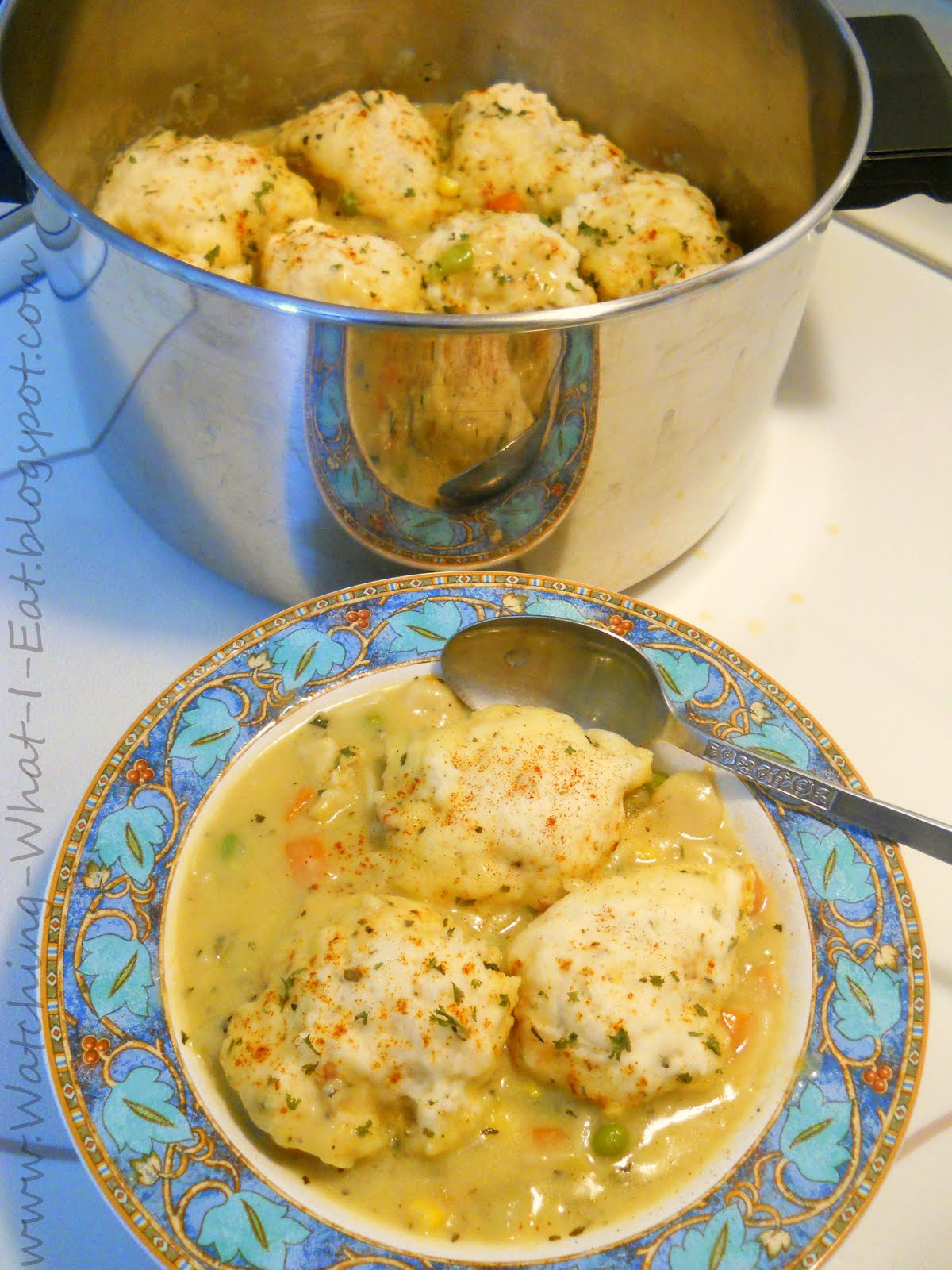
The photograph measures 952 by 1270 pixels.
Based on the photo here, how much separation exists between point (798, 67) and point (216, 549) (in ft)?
3.32

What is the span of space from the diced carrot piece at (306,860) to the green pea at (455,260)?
0.74 m

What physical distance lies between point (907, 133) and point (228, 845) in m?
1.14

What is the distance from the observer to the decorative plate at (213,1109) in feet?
2.68

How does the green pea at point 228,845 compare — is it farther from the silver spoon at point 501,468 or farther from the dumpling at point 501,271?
the dumpling at point 501,271

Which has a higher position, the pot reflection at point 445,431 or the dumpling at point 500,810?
the pot reflection at point 445,431

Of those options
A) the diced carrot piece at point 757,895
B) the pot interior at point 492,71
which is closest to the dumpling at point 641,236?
the pot interior at point 492,71

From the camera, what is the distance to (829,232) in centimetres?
203

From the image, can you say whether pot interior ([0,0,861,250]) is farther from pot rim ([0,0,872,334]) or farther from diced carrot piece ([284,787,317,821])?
diced carrot piece ([284,787,317,821])

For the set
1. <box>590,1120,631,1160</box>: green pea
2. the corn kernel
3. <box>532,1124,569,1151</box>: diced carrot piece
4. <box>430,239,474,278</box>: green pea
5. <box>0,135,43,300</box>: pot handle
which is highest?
<box>430,239,474,278</box>: green pea

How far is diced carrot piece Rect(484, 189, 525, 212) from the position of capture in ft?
5.40

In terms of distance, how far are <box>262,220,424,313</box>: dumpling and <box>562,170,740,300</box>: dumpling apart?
283 millimetres

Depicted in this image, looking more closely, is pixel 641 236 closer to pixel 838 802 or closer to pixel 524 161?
pixel 524 161

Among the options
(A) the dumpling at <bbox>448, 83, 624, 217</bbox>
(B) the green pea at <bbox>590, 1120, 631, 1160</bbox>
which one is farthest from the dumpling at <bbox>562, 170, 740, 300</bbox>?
(B) the green pea at <bbox>590, 1120, 631, 1160</bbox>

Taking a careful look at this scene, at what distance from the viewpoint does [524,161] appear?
164 cm
